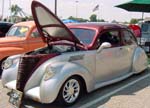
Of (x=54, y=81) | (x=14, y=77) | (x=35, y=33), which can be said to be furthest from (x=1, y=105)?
(x=35, y=33)

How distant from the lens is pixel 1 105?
5551 mm

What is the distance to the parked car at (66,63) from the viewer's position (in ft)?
16.9

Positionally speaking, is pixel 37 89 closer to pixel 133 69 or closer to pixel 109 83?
pixel 109 83

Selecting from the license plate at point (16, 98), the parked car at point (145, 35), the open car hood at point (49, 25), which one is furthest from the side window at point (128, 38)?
the parked car at point (145, 35)

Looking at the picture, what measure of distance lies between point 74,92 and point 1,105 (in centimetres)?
145

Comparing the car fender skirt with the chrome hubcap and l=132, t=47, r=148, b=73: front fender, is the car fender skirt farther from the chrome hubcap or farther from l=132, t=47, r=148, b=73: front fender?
l=132, t=47, r=148, b=73: front fender

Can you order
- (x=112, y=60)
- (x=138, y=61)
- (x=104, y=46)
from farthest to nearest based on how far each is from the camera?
(x=138, y=61) < (x=112, y=60) < (x=104, y=46)

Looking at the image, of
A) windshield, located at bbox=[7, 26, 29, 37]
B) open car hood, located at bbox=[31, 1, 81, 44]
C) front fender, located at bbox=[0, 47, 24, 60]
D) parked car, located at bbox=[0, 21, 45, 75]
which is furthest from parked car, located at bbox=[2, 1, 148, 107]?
windshield, located at bbox=[7, 26, 29, 37]

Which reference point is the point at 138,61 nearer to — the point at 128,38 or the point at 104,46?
the point at 128,38

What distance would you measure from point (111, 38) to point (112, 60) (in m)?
0.60

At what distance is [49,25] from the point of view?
19.1 feet

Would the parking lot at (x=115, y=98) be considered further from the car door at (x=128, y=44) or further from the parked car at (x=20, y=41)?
the parked car at (x=20, y=41)

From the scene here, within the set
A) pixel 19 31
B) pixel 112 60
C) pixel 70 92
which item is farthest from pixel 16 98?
pixel 19 31

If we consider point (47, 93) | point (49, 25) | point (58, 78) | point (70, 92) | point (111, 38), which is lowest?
point (70, 92)
